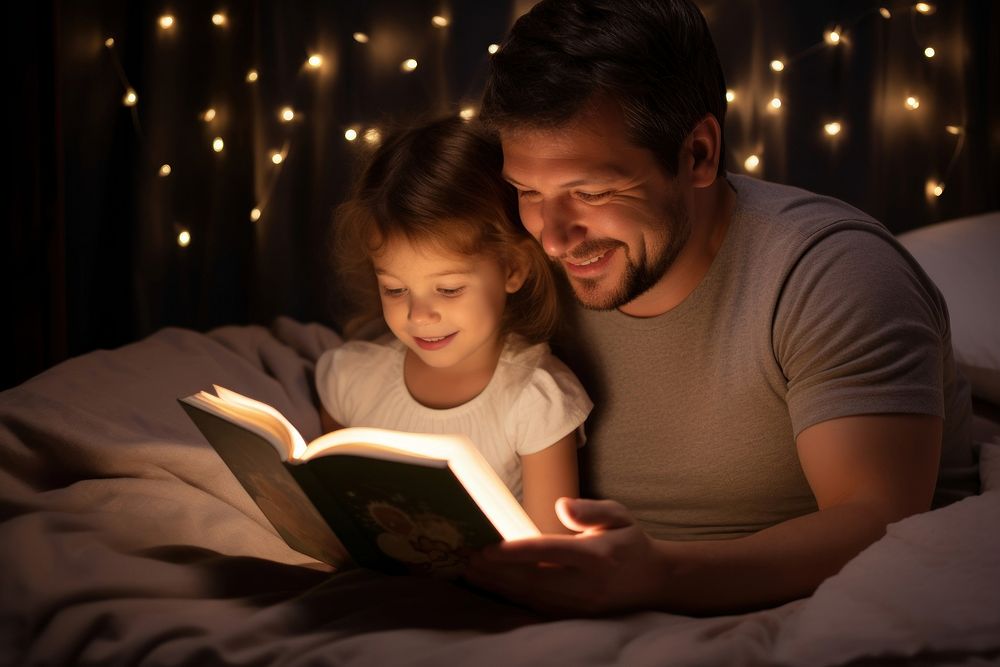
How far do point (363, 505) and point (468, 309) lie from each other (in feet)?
1.56

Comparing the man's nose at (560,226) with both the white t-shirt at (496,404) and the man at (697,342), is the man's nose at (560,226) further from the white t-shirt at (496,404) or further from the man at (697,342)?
the white t-shirt at (496,404)

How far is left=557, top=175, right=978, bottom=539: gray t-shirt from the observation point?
1.21 meters

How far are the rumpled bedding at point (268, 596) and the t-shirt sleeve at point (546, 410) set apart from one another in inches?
14.2

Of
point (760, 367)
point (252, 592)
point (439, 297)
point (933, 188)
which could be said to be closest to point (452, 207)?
point (439, 297)

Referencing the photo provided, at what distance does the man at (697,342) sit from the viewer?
111cm

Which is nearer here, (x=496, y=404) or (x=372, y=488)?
(x=372, y=488)

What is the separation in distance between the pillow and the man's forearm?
2.85 feet

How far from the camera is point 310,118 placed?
2457 millimetres

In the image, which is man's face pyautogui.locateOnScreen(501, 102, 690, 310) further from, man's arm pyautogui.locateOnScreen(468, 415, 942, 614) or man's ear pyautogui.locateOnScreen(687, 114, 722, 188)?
man's arm pyautogui.locateOnScreen(468, 415, 942, 614)

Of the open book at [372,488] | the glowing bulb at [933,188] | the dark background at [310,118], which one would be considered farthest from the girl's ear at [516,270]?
the glowing bulb at [933,188]

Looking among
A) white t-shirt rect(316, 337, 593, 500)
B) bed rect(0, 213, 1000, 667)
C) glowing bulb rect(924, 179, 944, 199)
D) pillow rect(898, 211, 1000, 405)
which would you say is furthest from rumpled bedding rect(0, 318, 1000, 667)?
glowing bulb rect(924, 179, 944, 199)

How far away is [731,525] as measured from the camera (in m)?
1.46

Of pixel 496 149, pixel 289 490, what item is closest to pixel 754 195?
pixel 496 149

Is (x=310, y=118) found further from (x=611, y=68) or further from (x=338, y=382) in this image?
(x=611, y=68)
